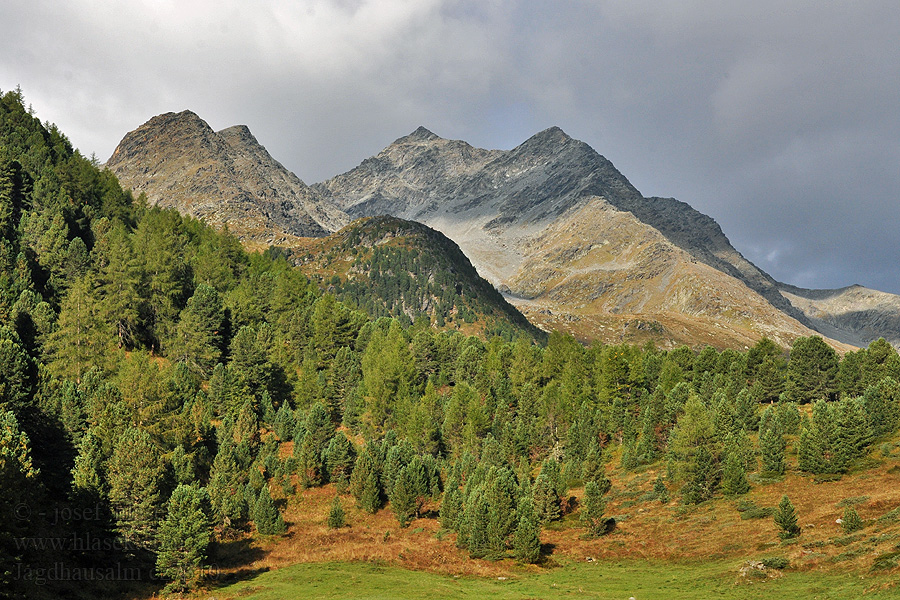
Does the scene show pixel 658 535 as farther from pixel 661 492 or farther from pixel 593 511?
pixel 661 492

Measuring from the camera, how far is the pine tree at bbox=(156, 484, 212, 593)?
56469 millimetres

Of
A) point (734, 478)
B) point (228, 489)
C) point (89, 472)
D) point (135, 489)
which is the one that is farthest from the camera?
point (734, 478)

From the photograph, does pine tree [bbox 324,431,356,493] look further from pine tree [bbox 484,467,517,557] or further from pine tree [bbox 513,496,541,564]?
pine tree [bbox 513,496,541,564]

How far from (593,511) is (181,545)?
54.3 m

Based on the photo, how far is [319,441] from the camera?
10200cm

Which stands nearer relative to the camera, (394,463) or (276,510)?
(276,510)

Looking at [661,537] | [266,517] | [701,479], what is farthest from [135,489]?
[701,479]

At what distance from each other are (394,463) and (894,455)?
76.2m

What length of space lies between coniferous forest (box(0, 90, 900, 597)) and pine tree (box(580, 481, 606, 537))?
1.63 ft

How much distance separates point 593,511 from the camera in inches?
3297

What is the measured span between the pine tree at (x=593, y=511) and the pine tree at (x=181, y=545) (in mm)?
51447

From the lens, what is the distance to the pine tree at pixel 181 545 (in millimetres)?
56469

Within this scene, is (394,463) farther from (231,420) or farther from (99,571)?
(99,571)

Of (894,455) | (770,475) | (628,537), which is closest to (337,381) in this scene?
(628,537)
